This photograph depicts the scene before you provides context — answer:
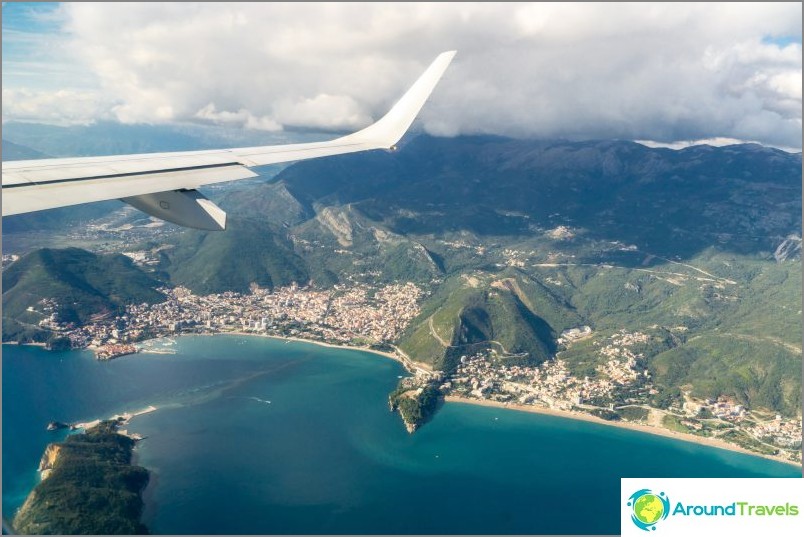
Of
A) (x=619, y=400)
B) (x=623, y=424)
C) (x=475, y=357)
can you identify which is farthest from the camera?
(x=475, y=357)

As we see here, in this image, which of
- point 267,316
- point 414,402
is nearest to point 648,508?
point 414,402

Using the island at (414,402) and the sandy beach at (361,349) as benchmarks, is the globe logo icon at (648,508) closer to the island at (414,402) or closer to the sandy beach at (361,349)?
the island at (414,402)

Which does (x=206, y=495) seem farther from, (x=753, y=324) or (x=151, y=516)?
(x=753, y=324)

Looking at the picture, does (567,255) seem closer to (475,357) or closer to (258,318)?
(475,357)

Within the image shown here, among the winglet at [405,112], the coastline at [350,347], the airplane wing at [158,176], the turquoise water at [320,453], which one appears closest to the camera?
the airplane wing at [158,176]

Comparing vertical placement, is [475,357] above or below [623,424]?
above

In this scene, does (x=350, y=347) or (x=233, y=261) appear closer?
(x=350, y=347)

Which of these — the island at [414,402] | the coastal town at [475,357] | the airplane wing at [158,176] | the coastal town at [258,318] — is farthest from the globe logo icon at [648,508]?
the coastal town at [258,318]
